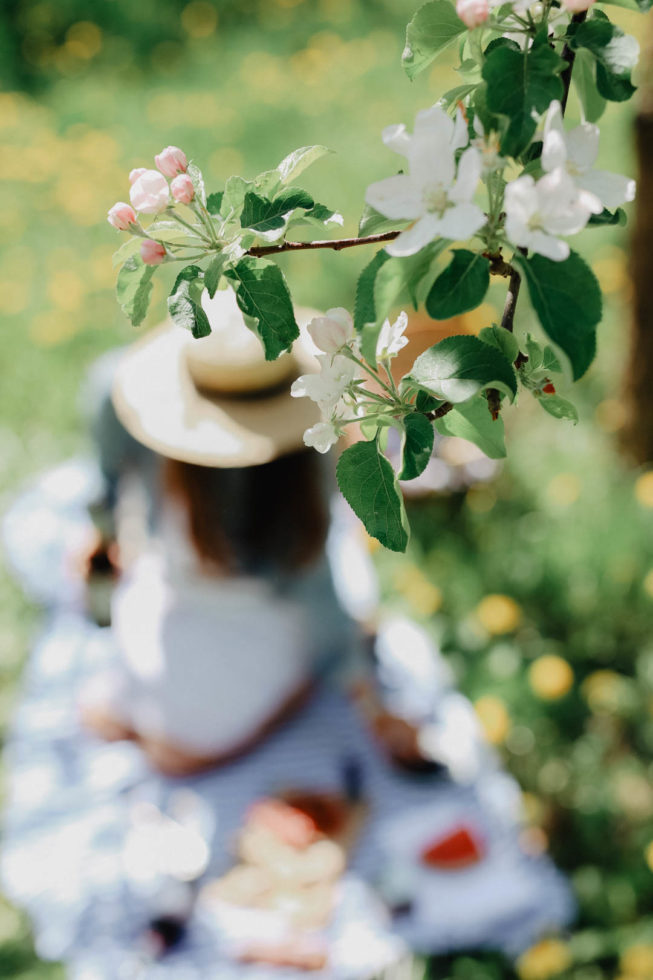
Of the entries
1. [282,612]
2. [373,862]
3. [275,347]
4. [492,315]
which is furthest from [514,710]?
[275,347]

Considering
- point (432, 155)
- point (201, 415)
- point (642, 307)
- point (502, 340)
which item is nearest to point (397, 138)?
point (432, 155)

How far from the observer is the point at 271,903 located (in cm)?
176

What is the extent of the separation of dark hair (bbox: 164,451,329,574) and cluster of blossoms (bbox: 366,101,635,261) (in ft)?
3.53

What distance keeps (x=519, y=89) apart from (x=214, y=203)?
0.21m

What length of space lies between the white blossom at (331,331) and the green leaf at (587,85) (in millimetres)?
197

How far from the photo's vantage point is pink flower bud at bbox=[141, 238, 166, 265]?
0.59 metres

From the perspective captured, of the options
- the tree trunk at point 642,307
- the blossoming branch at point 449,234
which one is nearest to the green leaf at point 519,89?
the blossoming branch at point 449,234

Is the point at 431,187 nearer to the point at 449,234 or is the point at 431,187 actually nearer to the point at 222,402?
the point at 449,234

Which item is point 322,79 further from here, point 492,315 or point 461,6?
point 461,6

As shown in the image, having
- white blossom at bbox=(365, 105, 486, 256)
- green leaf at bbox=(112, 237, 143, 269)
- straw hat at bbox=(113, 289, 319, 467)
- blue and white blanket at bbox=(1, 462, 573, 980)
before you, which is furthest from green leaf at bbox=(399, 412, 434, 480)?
blue and white blanket at bbox=(1, 462, 573, 980)

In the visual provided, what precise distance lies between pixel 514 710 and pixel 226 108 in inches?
141

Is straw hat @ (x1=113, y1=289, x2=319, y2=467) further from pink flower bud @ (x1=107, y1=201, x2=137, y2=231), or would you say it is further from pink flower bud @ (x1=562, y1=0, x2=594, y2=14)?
pink flower bud @ (x1=562, y1=0, x2=594, y2=14)

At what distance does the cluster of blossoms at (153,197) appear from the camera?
60cm

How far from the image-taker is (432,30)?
59 centimetres
